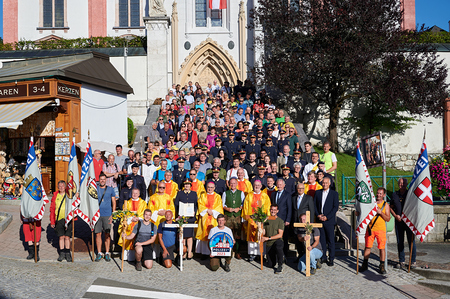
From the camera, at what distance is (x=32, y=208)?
9922 millimetres

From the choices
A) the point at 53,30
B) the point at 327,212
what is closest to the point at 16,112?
the point at 327,212

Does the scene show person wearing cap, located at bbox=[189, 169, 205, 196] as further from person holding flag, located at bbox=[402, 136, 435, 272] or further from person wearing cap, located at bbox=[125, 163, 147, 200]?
person holding flag, located at bbox=[402, 136, 435, 272]

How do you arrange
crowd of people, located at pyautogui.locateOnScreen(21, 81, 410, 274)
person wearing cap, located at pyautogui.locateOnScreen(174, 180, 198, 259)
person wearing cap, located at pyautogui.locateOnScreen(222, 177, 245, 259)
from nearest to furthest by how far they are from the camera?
crowd of people, located at pyautogui.locateOnScreen(21, 81, 410, 274) → person wearing cap, located at pyautogui.locateOnScreen(174, 180, 198, 259) → person wearing cap, located at pyautogui.locateOnScreen(222, 177, 245, 259)

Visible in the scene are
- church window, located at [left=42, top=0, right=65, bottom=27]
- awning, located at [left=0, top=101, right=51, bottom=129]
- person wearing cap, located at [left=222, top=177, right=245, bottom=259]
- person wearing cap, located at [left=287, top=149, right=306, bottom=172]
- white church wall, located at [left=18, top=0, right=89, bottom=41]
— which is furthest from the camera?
church window, located at [left=42, top=0, right=65, bottom=27]

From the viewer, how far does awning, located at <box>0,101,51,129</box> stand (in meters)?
14.9

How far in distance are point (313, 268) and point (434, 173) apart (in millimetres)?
6249

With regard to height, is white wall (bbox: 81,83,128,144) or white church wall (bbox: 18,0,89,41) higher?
white church wall (bbox: 18,0,89,41)

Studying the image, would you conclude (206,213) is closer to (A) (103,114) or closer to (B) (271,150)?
(B) (271,150)

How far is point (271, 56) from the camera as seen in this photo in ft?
67.5

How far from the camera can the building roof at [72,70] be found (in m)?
16.1

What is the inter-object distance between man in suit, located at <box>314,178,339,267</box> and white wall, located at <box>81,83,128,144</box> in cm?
1016

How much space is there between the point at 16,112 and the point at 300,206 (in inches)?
433

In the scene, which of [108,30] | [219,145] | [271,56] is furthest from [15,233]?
[108,30]

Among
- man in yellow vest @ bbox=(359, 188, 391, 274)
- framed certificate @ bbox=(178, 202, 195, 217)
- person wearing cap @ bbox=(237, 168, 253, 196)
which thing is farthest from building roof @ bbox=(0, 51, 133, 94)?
man in yellow vest @ bbox=(359, 188, 391, 274)
